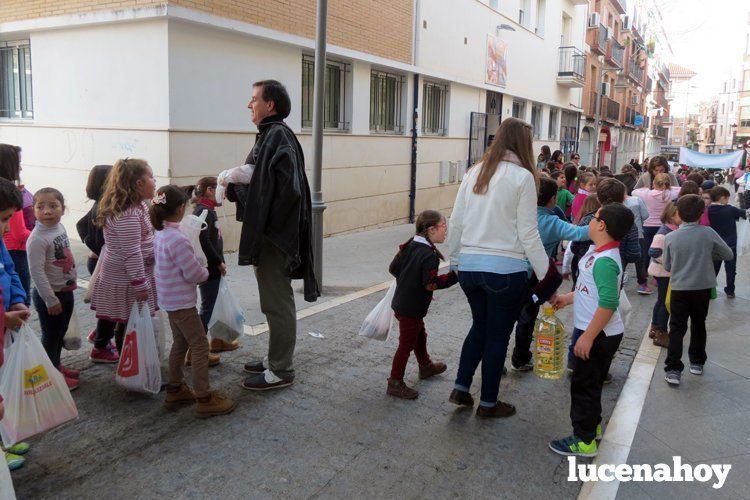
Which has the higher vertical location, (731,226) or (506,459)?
(731,226)

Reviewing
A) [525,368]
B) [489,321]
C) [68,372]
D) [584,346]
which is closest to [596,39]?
[525,368]

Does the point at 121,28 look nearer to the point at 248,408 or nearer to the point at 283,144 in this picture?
the point at 283,144

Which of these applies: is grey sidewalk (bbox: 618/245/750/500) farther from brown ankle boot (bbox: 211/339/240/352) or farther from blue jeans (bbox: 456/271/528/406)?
brown ankle boot (bbox: 211/339/240/352)

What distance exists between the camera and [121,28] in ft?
27.0

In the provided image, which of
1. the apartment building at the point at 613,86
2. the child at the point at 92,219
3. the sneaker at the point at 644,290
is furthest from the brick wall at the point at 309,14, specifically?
the apartment building at the point at 613,86

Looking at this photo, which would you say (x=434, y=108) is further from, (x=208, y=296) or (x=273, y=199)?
(x=273, y=199)

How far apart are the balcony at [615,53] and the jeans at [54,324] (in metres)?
33.5

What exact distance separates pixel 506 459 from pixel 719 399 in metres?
2.01

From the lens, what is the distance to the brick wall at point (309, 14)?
8420 millimetres

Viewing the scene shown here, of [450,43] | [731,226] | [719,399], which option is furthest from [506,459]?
[450,43]

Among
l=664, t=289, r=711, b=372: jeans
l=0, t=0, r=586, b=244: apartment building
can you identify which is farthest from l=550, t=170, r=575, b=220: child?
l=0, t=0, r=586, b=244: apartment building

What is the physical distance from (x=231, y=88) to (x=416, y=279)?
19.5ft

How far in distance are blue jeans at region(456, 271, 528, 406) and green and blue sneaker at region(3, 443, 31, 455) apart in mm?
2498

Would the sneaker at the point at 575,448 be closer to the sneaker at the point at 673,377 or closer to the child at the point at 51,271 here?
the sneaker at the point at 673,377
